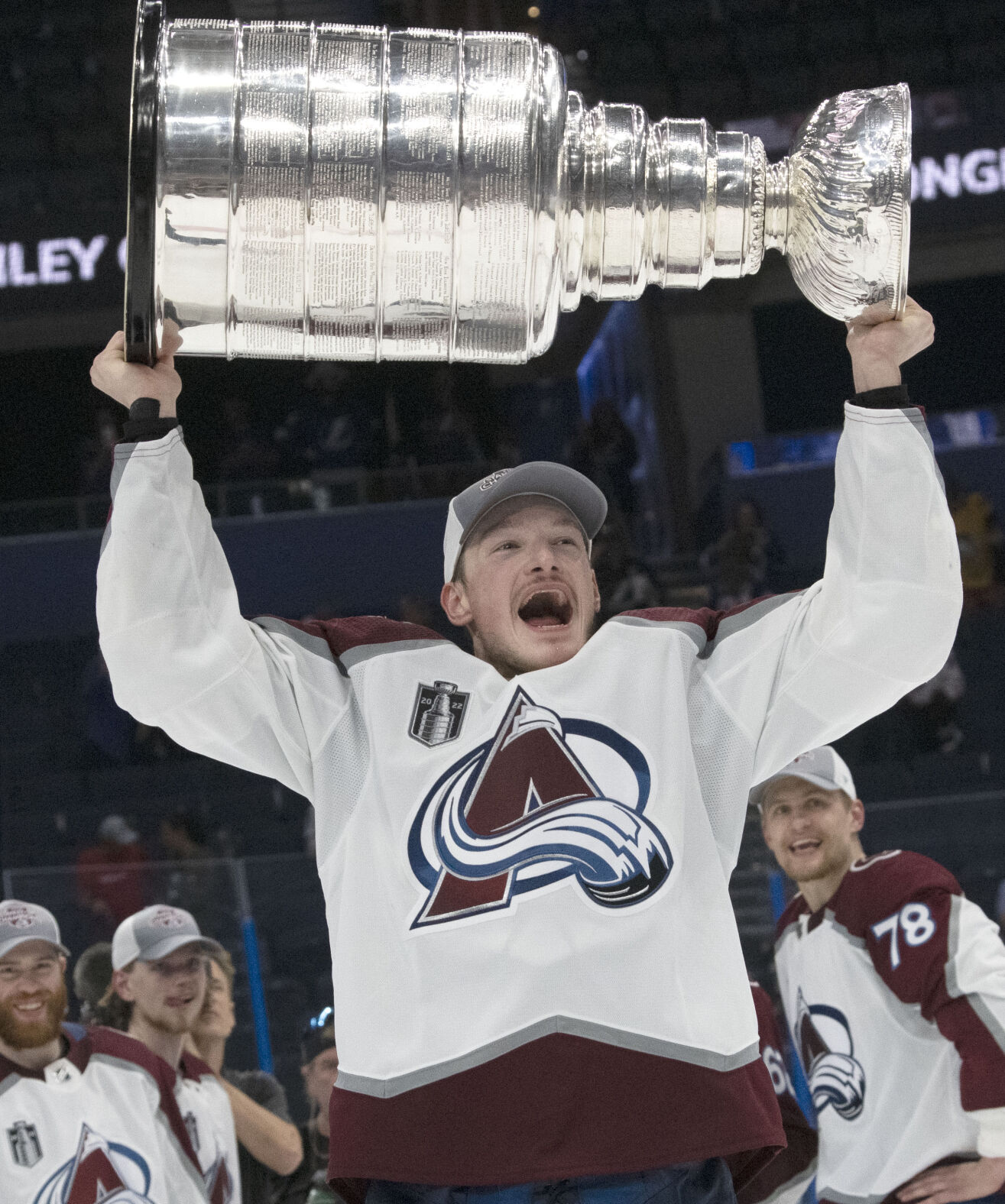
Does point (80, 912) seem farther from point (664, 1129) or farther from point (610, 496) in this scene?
point (610, 496)

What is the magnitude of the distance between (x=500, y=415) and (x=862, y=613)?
30.7 feet

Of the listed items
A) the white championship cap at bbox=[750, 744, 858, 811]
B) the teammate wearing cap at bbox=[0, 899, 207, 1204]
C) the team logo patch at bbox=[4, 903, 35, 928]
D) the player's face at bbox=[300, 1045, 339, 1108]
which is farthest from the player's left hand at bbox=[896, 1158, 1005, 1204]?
the team logo patch at bbox=[4, 903, 35, 928]

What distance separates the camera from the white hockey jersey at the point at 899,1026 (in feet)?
9.57

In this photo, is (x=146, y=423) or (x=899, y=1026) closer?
(x=146, y=423)

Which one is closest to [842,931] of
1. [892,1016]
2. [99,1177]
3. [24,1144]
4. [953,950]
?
[892,1016]

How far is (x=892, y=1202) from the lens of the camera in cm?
310

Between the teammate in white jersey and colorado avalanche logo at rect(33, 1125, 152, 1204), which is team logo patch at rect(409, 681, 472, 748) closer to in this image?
colorado avalanche logo at rect(33, 1125, 152, 1204)

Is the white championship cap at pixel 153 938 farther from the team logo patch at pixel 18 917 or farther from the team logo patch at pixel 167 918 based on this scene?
the team logo patch at pixel 18 917

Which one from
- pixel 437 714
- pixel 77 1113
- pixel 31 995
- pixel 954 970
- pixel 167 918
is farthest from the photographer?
pixel 167 918

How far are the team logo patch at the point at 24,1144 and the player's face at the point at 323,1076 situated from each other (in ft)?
3.25

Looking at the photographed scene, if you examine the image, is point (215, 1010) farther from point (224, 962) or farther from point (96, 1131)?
point (96, 1131)

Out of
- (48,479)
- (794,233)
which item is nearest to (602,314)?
(48,479)

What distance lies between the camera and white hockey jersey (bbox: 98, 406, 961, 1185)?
5.14ft

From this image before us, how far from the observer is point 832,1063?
3.27 meters
